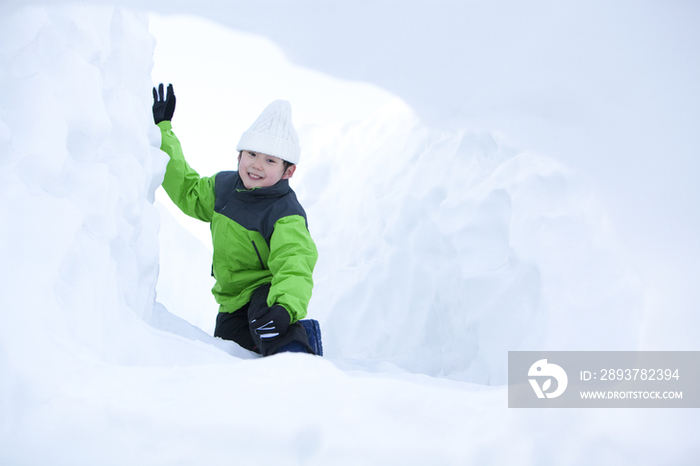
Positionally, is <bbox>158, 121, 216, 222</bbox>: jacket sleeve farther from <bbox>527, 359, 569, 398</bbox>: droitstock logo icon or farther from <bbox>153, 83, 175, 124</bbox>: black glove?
<bbox>527, 359, 569, 398</bbox>: droitstock logo icon

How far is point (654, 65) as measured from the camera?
1259mm

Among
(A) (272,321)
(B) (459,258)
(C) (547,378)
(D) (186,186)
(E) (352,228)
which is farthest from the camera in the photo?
(E) (352,228)

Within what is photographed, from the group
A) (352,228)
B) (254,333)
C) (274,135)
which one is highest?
(352,228)

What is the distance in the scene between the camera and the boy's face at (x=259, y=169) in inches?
78.2

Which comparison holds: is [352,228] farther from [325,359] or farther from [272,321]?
[325,359]

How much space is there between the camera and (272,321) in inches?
64.9

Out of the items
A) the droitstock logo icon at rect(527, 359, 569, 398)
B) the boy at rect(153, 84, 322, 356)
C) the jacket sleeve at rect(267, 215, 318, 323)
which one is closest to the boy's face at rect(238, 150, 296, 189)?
the boy at rect(153, 84, 322, 356)

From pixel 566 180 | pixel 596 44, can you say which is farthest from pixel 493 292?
pixel 596 44

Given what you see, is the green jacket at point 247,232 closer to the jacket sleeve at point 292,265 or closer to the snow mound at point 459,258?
the jacket sleeve at point 292,265

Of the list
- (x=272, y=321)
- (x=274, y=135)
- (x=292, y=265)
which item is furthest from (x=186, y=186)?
(x=272, y=321)

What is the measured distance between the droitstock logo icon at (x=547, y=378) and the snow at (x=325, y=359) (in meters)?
0.08

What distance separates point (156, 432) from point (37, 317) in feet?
1.10

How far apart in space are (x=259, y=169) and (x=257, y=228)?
9.2 inches

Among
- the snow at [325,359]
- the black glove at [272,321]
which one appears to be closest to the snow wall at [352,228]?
the snow at [325,359]
